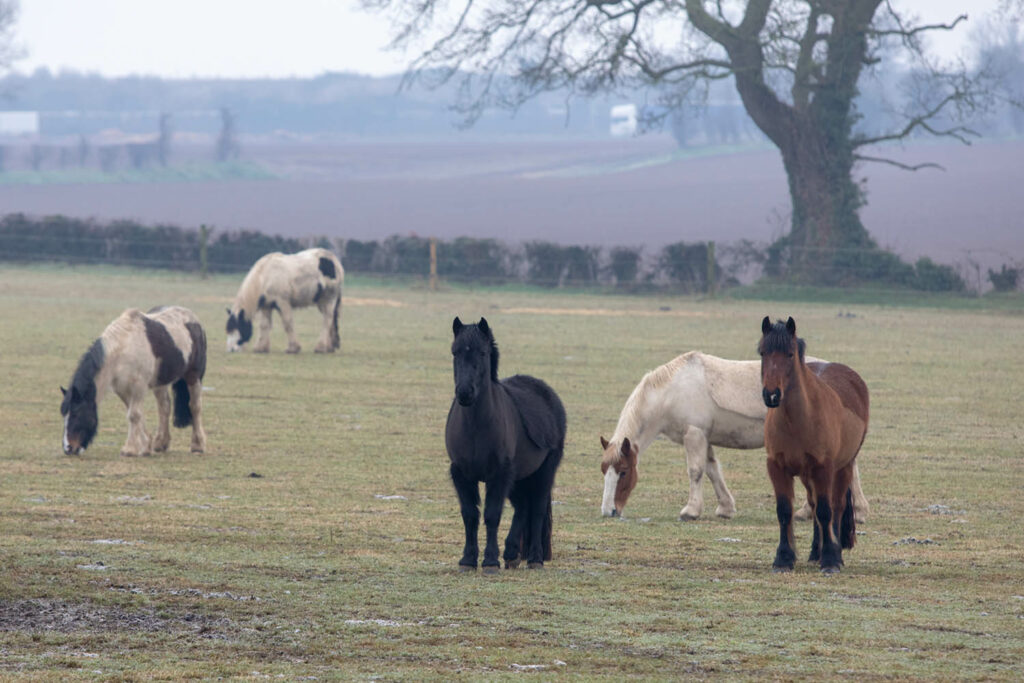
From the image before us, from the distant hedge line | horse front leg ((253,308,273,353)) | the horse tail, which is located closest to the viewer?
the horse tail

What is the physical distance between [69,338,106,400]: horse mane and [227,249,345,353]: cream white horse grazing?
36.0ft

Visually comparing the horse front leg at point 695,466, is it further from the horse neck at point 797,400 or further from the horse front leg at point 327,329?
the horse front leg at point 327,329

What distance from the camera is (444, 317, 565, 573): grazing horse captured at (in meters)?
7.92

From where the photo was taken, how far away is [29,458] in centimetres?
1270

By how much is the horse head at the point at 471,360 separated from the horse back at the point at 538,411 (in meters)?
0.51

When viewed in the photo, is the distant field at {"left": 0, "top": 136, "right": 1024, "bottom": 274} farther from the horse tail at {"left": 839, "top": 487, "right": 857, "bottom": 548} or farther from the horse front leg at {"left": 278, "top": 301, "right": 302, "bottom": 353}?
the horse tail at {"left": 839, "top": 487, "right": 857, "bottom": 548}

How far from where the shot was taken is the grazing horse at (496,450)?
7.92 metres

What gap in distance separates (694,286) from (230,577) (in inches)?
1200

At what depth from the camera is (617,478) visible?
1037cm

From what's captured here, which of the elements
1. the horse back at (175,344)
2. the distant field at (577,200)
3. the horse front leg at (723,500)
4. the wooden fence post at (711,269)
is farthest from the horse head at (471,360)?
the distant field at (577,200)

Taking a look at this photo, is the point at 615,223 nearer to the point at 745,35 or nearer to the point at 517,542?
the point at 745,35

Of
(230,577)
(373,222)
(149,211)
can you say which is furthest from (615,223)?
(230,577)

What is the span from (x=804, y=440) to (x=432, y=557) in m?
2.56

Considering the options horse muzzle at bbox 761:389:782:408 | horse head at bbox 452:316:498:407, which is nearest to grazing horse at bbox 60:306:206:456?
horse head at bbox 452:316:498:407
